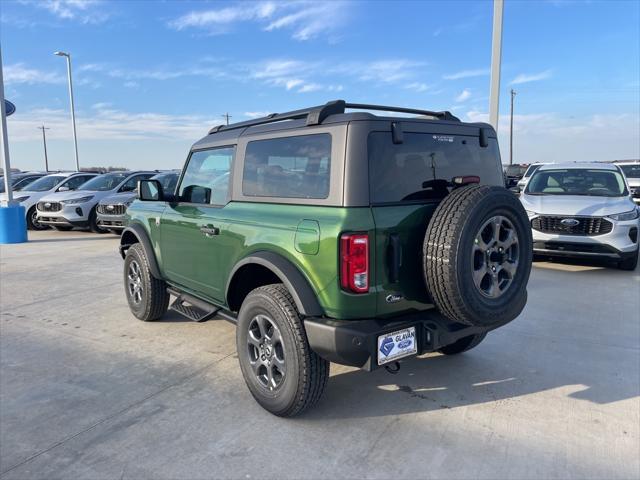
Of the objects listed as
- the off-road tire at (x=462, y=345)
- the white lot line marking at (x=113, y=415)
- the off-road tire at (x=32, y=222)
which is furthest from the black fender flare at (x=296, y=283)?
the off-road tire at (x=32, y=222)

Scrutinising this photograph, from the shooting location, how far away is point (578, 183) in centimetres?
829

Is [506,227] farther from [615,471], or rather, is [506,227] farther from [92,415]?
[92,415]

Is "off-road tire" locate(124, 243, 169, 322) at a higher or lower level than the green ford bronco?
lower

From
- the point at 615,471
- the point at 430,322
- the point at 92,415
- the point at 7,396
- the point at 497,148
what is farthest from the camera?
the point at 497,148

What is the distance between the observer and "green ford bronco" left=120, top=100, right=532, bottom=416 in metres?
2.67

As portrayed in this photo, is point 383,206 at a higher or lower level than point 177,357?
higher

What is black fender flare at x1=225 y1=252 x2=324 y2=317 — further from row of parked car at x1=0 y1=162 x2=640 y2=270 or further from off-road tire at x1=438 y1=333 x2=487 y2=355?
row of parked car at x1=0 y1=162 x2=640 y2=270

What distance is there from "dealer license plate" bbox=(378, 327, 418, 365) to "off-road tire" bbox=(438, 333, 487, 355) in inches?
49.5

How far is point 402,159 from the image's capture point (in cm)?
294

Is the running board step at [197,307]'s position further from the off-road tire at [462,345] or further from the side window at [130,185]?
the side window at [130,185]

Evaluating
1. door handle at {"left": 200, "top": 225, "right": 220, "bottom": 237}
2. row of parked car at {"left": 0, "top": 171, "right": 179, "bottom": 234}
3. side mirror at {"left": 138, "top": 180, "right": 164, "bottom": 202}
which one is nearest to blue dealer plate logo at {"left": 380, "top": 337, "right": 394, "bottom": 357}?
door handle at {"left": 200, "top": 225, "right": 220, "bottom": 237}

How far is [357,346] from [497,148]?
2.01 m

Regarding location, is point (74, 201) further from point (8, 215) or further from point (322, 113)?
point (322, 113)

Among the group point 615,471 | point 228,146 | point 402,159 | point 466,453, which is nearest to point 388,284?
point 402,159
